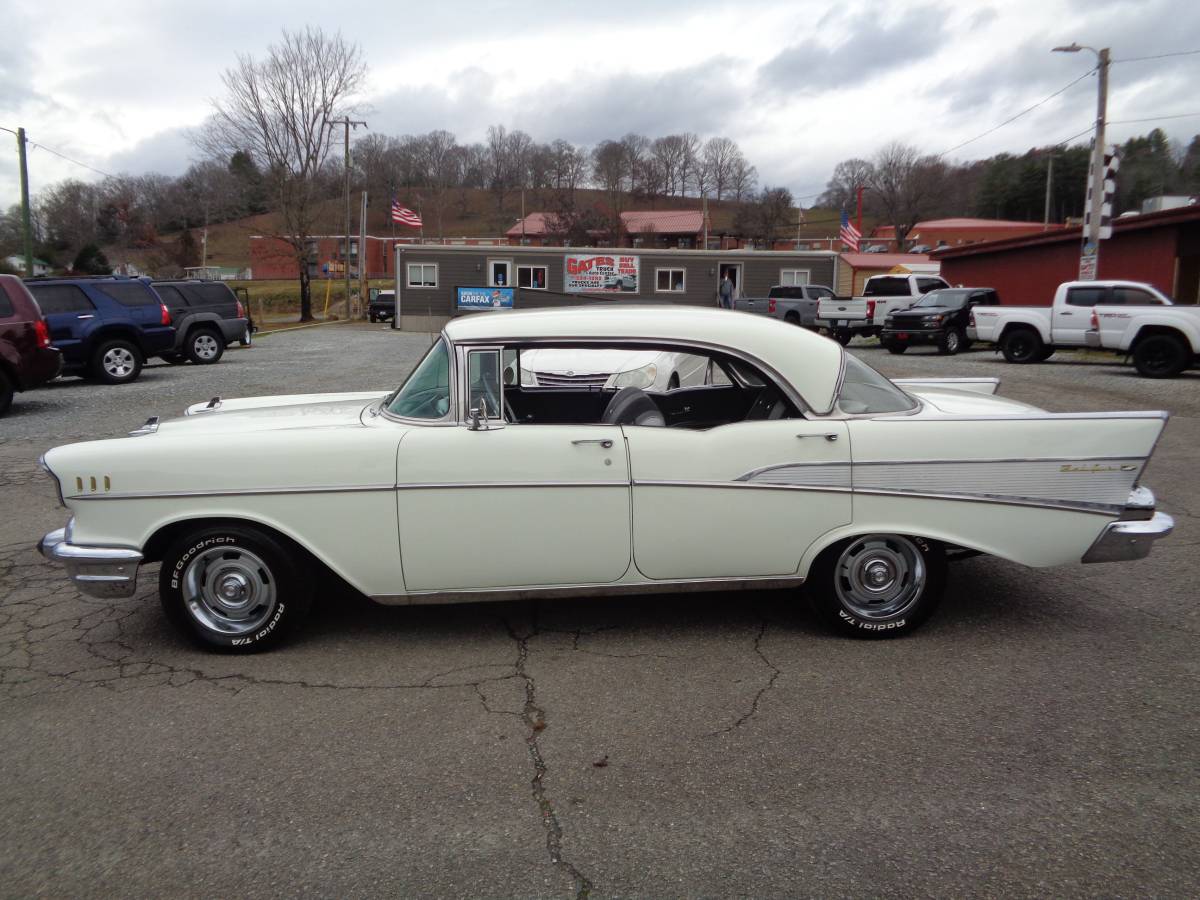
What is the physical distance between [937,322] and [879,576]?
19218 mm

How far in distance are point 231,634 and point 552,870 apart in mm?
2208

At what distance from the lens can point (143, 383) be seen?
15.8 m

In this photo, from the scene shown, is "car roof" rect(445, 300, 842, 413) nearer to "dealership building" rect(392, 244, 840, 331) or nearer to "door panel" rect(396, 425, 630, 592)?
"door panel" rect(396, 425, 630, 592)

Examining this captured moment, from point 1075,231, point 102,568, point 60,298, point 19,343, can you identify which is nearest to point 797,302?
point 1075,231

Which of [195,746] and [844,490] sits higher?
[844,490]

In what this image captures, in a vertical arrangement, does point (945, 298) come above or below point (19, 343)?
above

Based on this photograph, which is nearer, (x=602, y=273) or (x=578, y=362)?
(x=578, y=362)

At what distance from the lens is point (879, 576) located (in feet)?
13.8

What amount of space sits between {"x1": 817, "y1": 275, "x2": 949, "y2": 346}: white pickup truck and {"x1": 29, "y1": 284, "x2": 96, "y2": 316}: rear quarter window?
751 inches

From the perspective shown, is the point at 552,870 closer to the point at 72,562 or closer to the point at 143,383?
the point at 72,562

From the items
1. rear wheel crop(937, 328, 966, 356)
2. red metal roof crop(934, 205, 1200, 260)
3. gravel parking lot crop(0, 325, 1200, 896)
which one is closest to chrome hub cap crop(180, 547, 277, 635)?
gravel parking lot crop(0, 325, 1200, 896)

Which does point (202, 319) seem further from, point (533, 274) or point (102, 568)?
point (533, 274)

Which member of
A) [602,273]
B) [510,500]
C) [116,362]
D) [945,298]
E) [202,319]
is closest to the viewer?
[510,500]

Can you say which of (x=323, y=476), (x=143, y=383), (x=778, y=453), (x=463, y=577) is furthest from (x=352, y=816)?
(x=143, y=383)
